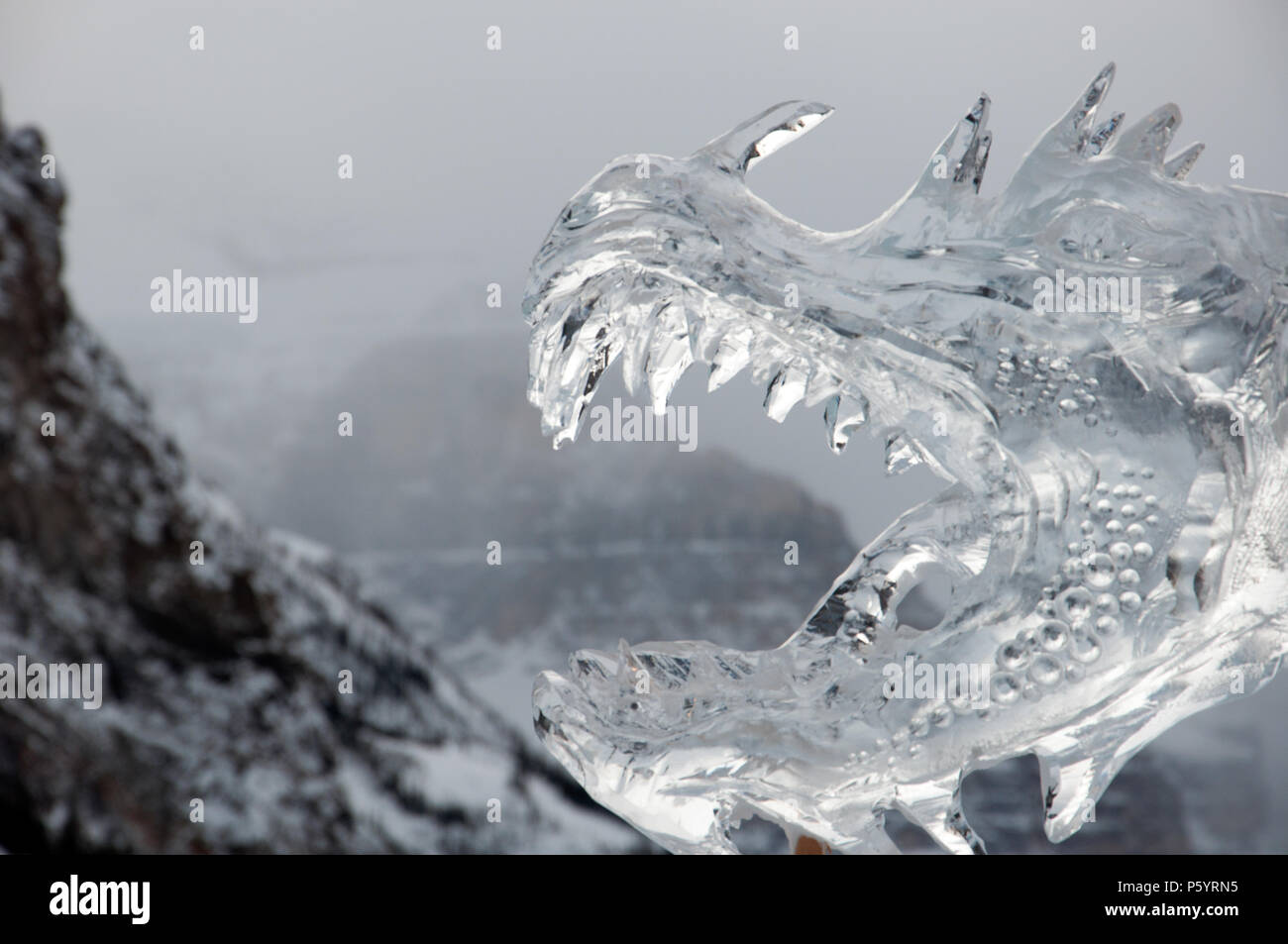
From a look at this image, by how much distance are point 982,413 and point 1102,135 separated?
229mm

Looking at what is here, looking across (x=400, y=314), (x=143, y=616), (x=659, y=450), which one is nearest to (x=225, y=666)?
(x=143, y=616)

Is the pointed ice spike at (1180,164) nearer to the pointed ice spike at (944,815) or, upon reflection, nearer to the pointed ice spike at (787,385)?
the pointed ice spike at (787,385)

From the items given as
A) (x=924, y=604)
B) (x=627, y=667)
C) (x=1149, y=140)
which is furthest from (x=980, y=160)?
(x=924, y=604)

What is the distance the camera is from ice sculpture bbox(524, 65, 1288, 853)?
2.40 ft

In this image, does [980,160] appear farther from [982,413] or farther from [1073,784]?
[1073,784]

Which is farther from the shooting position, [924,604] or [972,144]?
[924,604]

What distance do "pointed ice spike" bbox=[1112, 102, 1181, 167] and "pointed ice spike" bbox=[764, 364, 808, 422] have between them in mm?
282

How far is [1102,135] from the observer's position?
0.78 metres

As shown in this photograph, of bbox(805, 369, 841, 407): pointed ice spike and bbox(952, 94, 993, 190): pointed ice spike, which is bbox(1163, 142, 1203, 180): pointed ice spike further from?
bbox(805, 369, 841, 407): pointed ice spike

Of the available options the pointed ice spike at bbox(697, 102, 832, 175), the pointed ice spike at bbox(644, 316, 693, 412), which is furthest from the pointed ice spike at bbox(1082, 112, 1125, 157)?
the pointed ice spike at bbox(644, 316, 693, 412)

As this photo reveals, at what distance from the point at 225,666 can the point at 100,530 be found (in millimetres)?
527

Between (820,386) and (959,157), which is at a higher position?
(959,157)

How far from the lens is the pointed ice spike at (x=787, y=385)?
0.76 metres

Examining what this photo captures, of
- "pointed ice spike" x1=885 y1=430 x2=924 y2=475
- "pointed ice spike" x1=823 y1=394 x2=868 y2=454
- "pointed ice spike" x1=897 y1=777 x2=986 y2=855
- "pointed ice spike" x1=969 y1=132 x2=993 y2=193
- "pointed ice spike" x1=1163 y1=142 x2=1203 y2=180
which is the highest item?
"pointed ice spike" x1=1163 y1=142 x2=1203 y2=180
